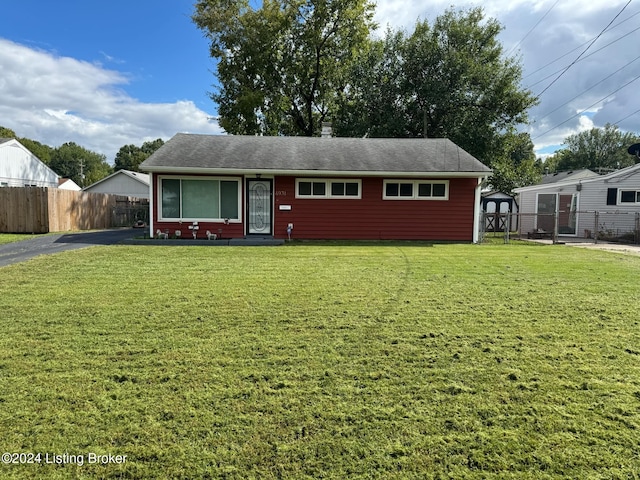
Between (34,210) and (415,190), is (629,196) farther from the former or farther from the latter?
(34,210)

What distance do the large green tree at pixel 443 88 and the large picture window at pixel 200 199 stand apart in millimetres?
13064

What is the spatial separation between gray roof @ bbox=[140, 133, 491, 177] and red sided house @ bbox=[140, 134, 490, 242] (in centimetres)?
5

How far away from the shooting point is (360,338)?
377cm

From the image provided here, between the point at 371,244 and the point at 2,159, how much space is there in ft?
78.1

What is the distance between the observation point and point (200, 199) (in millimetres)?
13148

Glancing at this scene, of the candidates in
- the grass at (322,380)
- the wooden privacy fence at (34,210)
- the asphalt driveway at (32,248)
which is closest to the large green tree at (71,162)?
the wooden privacy fence at (34,210)

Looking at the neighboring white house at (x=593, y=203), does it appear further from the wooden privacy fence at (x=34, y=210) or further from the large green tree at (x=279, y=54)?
the wooden privacy fence at (x=34, y=210)

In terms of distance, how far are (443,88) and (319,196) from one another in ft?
46.2

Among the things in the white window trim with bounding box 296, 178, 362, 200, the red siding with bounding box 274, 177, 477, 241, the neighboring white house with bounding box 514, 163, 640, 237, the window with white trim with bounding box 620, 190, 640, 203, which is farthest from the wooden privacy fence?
the window with white trim with bounding box 620, 190, 640, 203

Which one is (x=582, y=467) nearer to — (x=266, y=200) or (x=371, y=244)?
(x=371, y=244)

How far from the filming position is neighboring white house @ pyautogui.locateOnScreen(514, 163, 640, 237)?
16.5 meters

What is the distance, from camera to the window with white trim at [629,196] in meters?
16.5

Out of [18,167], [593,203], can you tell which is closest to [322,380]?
[593,203]

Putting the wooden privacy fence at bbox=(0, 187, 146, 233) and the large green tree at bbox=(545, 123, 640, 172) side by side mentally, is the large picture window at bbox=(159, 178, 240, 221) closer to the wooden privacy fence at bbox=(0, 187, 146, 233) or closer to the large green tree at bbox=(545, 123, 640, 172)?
the wooden privacy fence at bbox=(0, 187, 146, 233)
